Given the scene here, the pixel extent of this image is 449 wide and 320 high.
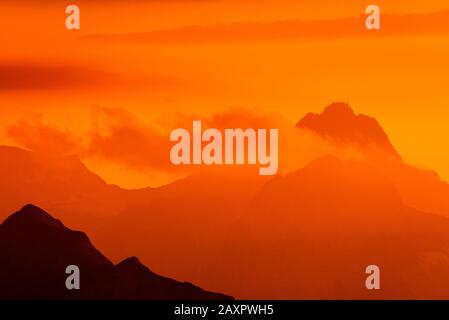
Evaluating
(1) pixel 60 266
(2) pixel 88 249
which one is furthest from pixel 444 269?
(1) pixel 60 266

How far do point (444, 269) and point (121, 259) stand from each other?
26.1 ft

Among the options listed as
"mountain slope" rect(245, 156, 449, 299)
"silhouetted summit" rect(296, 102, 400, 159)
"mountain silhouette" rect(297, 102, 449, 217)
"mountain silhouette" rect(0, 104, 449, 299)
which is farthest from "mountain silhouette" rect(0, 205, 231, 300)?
"mountain silhouette" rect(297, 102, 449, 217)

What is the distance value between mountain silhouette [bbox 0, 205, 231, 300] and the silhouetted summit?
5.06 m

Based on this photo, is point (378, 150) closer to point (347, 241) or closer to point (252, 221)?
point (347, 241)

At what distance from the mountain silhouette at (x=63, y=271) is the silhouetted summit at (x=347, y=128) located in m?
5.06

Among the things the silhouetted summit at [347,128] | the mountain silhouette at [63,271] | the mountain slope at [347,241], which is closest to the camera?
the silhouetted summit at [347,128]

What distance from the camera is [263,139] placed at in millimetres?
23203

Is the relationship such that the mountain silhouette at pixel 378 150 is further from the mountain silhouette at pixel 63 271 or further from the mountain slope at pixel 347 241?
the mountain silhouette at pixel 63 271

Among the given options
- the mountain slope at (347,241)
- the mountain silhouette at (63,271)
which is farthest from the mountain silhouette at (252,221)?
the mountain silhouette at (63,271)

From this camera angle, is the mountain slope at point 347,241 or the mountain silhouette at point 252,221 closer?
the mountain silhouette at point 252,221

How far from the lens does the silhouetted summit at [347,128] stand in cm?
2398
